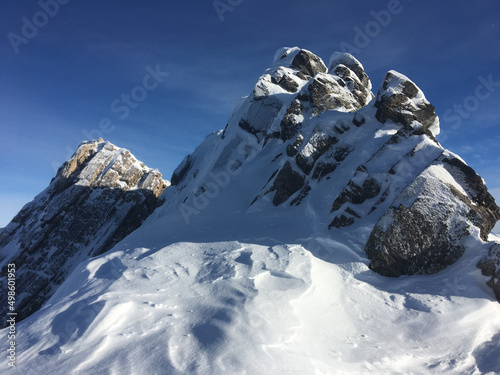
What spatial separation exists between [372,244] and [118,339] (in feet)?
37.4

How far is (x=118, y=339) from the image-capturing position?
820 centimetres

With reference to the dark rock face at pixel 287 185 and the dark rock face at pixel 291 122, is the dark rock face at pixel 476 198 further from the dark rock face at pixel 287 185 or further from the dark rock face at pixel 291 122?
the dark rock face at pixel 291 122

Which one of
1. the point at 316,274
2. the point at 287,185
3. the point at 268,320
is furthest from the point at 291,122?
the point at 268,320

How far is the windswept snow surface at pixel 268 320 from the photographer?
24.2ft

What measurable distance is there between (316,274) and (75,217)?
50.3 meters

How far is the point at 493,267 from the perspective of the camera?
11125 millimetres

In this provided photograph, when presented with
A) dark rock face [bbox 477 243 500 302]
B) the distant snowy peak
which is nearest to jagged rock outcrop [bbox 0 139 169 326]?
the distant snowy peak

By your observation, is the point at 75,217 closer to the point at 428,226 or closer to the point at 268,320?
the point at 268,320

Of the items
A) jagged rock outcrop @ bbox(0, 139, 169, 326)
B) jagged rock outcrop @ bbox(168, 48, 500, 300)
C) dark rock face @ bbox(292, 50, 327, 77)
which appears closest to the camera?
jagged rock outcrop @ bbox(168, 48, 500, 300)

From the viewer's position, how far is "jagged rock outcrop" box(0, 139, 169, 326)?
43938 millimetres

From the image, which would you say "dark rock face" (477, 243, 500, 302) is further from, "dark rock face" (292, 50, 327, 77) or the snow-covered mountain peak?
"dark rock face" (292, 50, 327, 77)

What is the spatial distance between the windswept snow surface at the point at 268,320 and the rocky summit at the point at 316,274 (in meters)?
0.05

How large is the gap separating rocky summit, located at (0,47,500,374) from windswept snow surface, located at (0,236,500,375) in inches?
2.1

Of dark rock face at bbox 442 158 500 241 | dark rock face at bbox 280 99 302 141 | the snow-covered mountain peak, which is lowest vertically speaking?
dark rock face at bbox 442 158 500 241
